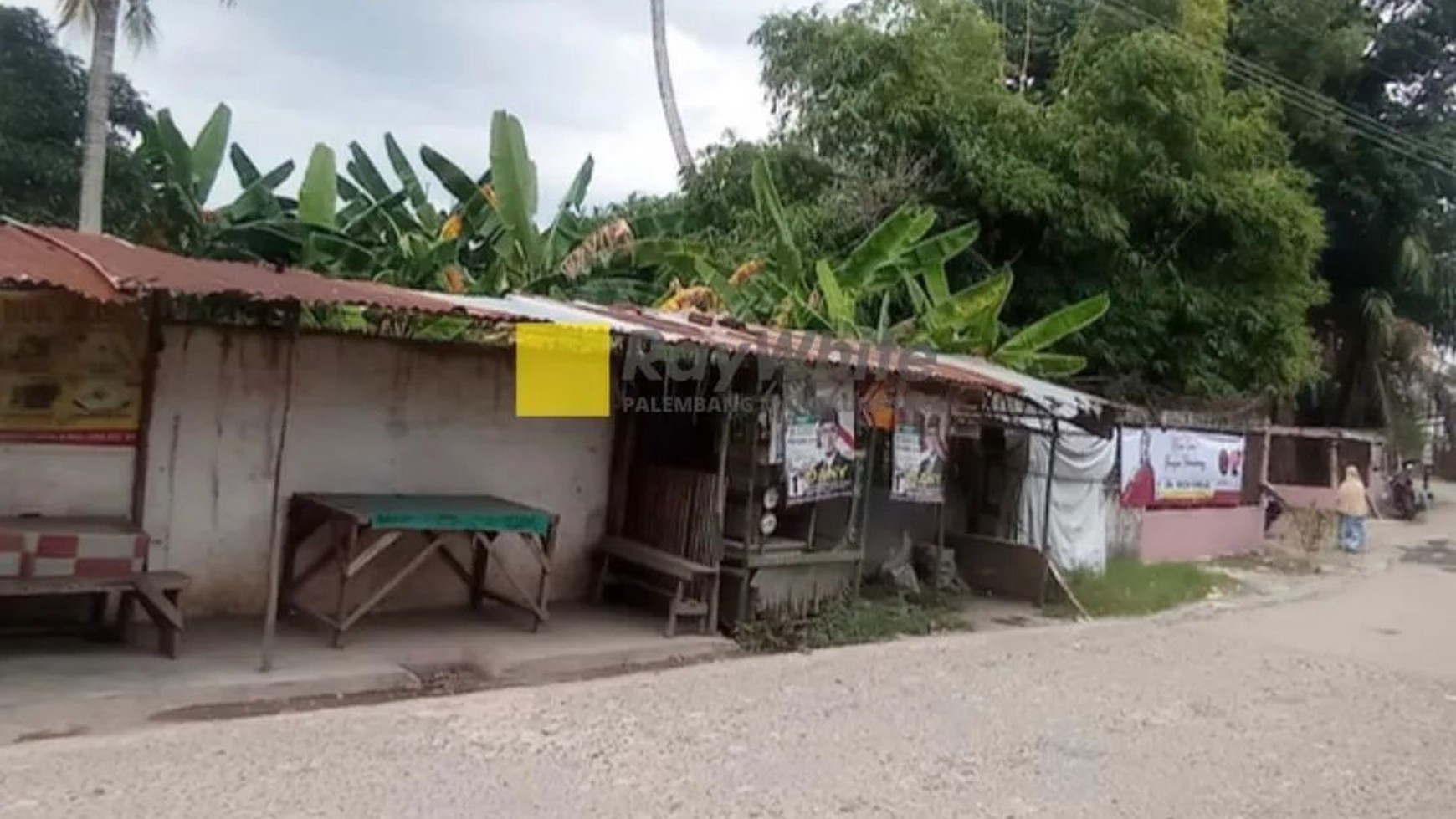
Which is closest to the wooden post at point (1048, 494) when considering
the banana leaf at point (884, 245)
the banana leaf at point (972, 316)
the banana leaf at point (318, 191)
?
the banana leaf at point (972, 316)

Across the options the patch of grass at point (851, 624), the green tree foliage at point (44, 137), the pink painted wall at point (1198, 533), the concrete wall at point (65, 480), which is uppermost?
the green tree foliage at point (44, 137)

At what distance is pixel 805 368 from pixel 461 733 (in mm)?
3958

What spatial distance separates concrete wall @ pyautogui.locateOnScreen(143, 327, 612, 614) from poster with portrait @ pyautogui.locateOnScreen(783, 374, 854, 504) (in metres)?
1.69

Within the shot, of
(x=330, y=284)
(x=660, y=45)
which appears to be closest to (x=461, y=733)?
(x=330, y=284)

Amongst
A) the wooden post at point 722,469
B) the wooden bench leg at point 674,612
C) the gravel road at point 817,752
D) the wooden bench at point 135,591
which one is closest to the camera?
the gravel road at point 817,752

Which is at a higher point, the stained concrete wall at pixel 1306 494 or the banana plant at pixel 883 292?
the banana plant at pixel 883 292

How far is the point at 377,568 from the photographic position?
325 inches

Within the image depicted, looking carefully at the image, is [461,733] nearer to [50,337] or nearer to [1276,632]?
[50,337]

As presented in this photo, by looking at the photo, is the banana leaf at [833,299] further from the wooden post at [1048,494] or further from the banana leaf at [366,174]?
the banana leaf at [366,174]

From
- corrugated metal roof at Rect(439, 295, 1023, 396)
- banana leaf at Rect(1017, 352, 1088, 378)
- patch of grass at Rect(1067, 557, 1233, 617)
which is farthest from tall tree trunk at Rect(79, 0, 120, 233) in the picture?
patch of grass at Rect(1067, 557, 1233, 617)

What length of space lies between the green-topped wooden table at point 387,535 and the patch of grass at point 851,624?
165cm

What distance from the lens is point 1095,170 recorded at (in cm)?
1561

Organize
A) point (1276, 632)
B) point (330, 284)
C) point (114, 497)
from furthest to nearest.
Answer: point (1276, 632) < point (114, 497) < point (330, 284)

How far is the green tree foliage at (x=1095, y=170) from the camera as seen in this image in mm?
15305
